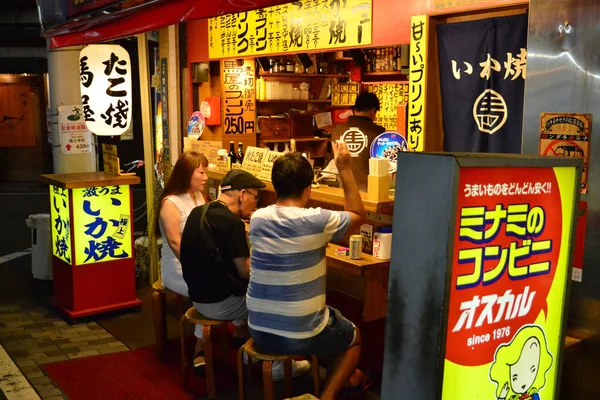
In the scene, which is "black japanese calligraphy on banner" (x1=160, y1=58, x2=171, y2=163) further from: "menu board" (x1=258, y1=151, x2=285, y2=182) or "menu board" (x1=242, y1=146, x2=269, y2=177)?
"menu board" (x1=258, y1=151, x2=285, y2=182)

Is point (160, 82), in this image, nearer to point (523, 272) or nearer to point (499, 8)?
point (499, 8)

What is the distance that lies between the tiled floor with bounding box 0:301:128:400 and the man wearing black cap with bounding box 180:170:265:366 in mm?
1700

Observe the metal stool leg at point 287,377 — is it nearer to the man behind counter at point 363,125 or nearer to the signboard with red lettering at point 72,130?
the man behind counter at point 363,125

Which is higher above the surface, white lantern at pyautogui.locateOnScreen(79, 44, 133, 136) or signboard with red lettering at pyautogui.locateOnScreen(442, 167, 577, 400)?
white lantern at pyautogui.locateOnScreen(79, 44, 133, 136)

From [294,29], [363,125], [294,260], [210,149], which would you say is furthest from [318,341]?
[210,149]

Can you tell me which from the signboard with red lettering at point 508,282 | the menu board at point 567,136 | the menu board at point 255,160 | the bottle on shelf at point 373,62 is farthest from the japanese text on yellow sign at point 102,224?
the signboard with red lettering at point 508,282

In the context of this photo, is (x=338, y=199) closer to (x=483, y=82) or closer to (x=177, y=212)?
(x=177, y=212)

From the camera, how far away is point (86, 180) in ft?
25.6

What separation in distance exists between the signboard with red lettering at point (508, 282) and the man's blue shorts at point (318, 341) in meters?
2.06

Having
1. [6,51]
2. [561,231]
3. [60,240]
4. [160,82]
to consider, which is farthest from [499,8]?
[6,51]

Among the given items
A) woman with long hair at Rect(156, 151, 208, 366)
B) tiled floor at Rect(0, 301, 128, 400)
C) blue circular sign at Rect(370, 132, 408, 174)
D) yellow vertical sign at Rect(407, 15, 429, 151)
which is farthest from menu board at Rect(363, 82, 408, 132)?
tiled floor at Rect(0, 301, 128, 400)

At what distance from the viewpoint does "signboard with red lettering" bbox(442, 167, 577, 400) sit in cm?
247

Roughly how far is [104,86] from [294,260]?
4.88 meters

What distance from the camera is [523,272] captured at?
271 centimetres
